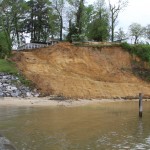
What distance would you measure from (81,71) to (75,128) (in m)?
27.4

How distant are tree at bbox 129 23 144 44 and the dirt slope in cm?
3240

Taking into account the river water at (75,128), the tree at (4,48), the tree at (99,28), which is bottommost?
the river water at (75,128)

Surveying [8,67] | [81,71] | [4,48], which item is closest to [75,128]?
[8,67]

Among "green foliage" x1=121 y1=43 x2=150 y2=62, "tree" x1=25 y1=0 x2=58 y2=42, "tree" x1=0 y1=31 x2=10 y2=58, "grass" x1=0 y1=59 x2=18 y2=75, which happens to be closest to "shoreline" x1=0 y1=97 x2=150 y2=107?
"grass" x1=0 y1=59 x2=18 y2=75

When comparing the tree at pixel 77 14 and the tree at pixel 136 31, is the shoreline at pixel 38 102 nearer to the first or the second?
the tree at pixel 77 14

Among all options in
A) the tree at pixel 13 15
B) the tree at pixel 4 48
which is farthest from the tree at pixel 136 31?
the tree at pixel 4 48

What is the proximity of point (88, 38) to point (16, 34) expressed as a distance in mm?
13664

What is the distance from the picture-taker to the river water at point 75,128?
19719mm

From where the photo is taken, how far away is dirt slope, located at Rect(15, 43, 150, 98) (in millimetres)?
45688

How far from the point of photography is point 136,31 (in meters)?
89.4

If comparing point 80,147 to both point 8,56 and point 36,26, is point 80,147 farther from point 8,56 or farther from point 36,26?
point 36,26

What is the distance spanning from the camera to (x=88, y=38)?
2655 inches

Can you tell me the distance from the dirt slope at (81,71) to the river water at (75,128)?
8851mm

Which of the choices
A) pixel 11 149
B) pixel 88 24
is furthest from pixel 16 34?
pixel 11 149
